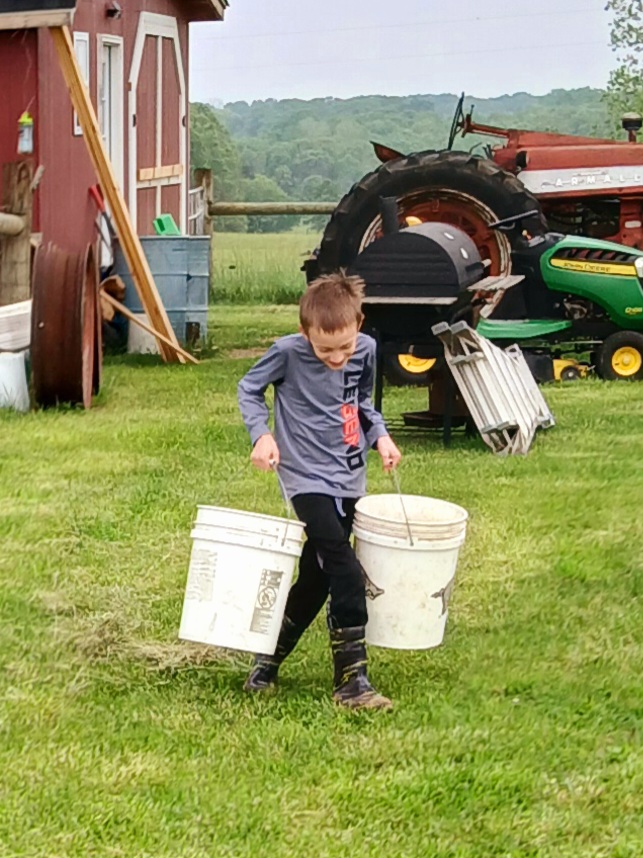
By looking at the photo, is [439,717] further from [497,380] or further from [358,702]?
[497,380]

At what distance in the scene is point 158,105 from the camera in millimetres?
15242

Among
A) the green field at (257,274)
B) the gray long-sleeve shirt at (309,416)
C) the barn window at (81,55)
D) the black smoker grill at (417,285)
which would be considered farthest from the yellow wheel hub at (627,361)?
the green field at (257,274)

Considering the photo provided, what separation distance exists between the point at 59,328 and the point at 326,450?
4.89 metres

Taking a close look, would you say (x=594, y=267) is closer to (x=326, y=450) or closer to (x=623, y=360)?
(x=623, y=360)

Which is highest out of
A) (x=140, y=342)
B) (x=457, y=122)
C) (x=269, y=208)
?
(x=457, y=122)

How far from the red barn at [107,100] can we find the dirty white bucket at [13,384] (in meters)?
2.63

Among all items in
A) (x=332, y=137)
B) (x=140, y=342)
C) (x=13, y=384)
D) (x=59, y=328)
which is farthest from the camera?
(x=332, y=137)

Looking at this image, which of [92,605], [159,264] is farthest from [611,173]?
[92,605]

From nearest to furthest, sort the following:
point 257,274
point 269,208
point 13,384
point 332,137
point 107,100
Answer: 1. point 13,384
2. point 107,100
3. point 269,208
4. point 257,274
5. point 332,137

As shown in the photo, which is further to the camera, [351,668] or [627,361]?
[627,361]

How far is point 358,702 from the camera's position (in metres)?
4.49

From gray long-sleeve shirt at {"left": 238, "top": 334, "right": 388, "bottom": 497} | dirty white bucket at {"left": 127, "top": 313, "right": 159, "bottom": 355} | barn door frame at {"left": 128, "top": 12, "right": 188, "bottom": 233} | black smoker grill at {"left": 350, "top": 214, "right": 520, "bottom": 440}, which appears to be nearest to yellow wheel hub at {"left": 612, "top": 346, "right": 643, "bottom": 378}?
black smoker grill at {"left": 350, "top": 214, "right": 520, "bottom": 440}

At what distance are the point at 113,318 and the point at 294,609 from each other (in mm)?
8506

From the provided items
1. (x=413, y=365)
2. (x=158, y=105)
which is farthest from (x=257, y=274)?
(x=413, y=365)
